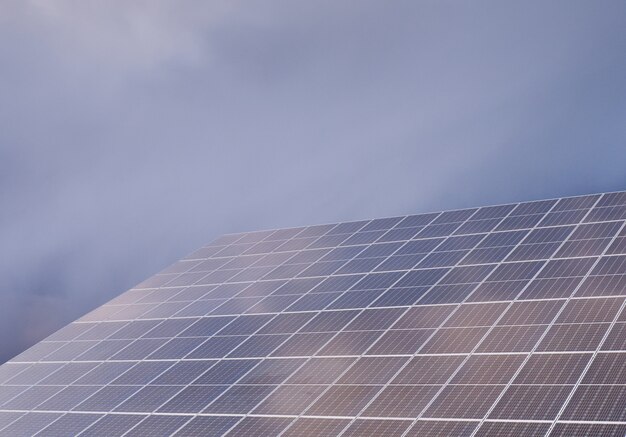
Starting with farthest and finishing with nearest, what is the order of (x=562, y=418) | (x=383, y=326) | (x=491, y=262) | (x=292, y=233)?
Answer: (x=292, y=233) → (x=491, y=262) → (x=383, y=326) → (x=562, y=418)

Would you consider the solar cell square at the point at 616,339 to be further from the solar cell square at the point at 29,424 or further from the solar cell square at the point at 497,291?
the solar cell square at the point at 29,424

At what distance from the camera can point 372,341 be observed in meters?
28.0

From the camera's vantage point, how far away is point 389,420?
23.3m

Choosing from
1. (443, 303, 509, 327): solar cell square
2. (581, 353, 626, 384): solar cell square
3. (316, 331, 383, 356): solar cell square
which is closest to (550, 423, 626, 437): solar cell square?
(581, 353, 626, 384): solar cell square

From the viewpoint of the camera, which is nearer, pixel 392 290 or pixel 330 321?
pixel 330 321

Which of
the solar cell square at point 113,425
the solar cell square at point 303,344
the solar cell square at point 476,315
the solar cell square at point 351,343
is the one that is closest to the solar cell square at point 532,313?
the solar cell square at point 476,315

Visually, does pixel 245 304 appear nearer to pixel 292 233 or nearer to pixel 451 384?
pixel 292 233

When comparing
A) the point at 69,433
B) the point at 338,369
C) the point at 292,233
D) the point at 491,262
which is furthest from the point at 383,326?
the point at 292,233

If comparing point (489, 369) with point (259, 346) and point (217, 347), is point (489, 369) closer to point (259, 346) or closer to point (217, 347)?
point (259, 346)

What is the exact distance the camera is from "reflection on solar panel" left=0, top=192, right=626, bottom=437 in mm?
23031

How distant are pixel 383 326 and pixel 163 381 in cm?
725

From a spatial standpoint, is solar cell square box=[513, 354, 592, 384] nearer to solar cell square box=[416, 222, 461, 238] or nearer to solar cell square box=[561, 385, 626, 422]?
solar cell square box=[561, 385, 626, 422]

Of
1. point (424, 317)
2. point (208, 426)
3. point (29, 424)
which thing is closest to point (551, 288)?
point (424, 317)

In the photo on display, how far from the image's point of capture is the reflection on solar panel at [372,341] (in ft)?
75.6
